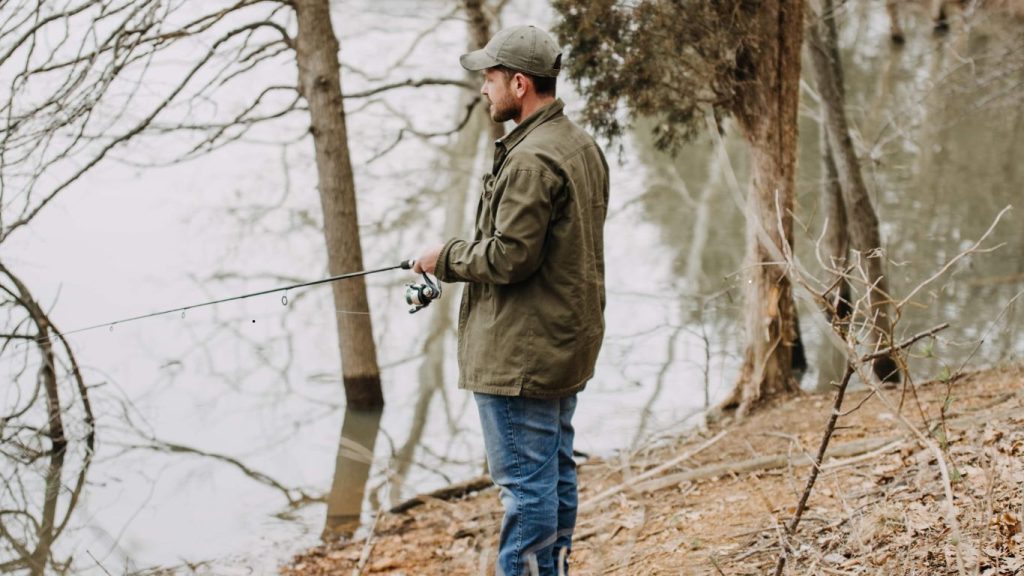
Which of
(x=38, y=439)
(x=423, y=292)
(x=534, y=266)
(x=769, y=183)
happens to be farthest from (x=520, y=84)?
(x=38, y=439)

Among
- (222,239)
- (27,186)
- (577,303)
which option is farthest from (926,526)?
(222,239)

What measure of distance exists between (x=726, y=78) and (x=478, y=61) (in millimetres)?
3504

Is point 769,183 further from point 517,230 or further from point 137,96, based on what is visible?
point 137,96

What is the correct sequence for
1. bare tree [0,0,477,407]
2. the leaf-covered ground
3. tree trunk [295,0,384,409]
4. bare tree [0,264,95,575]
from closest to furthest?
the leaf-covered ground < bare tree [0,0,477,407] < bare tree [0,264,95,575] < tree trunk [295,0,384,409]

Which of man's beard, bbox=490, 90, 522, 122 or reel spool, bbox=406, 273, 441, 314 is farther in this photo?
reel spool, bbox=406, 273, 441, 314

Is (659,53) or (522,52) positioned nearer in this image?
(522,52)

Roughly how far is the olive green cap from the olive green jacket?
0.14 meters

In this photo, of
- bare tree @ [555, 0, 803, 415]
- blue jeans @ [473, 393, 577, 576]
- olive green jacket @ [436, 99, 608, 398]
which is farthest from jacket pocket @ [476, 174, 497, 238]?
bare tree @ [555, 0, 803, 415]

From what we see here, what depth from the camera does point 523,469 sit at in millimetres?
3350

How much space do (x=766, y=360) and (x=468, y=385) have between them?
13.3 feet

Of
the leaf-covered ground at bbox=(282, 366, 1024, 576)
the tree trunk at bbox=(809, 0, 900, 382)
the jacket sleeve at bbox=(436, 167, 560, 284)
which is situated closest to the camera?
the jacket sleeve at bbox=(436, 167, 560, 284)

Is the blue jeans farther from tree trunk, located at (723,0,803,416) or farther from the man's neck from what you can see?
tree trunk, located at (723,0,803,416)

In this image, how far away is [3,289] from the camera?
644cm

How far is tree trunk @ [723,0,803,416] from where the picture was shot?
6.47 metres
